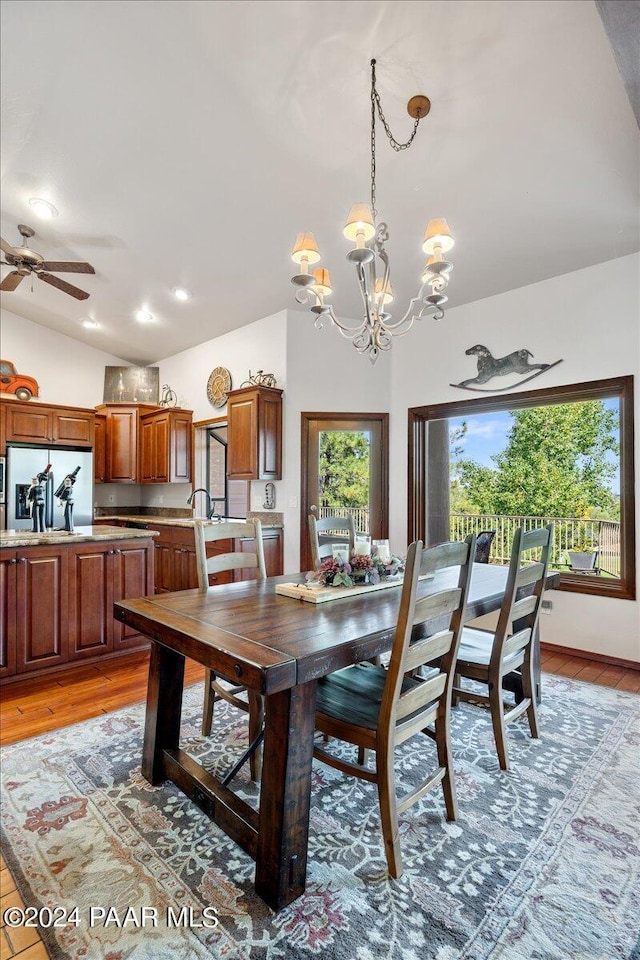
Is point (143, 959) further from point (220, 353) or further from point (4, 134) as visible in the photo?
point (220, 353)

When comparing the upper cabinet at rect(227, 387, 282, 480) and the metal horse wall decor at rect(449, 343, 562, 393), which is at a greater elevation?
the metal horse wall decor at rect(449, 343, 562, 393)

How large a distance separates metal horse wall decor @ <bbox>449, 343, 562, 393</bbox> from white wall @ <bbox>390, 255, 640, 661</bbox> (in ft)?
0.16

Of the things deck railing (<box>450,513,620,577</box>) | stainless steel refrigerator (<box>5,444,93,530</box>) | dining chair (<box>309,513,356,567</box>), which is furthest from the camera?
stainless steel refrigerator (<box>5,444,93,530</box>)

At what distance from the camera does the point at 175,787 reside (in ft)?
6.52

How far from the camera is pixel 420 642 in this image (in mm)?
1571

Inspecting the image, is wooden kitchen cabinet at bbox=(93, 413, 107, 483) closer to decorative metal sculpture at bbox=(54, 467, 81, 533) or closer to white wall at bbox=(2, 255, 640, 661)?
white wall at bbox=(2, 255, 640, 661)

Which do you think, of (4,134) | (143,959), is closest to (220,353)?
(4,134)

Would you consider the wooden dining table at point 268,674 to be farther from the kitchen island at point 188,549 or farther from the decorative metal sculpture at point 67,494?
the kitchen island at point 188,549

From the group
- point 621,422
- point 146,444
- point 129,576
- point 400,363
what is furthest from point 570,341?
point 146,444

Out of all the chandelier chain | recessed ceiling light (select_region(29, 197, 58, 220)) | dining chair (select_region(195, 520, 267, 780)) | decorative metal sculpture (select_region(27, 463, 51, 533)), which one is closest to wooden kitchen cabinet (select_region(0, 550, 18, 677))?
decorative metal sculpture (select_region(27, 463, 51, 533))

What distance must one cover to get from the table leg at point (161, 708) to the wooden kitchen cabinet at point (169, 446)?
13.2ft

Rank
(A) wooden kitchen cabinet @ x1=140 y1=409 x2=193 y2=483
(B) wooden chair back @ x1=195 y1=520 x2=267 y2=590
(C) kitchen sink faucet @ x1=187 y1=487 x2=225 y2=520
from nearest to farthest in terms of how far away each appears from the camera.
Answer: (B) wooden chair back @ x1=195 y1=520 x2=267 y2=590
(C) kitchen sink faucet @ x1=187 y1=487 x2=225 y2=520
(A) wooden kitchen cabinet @ x1=140 y1=409 x2=193 y2=483

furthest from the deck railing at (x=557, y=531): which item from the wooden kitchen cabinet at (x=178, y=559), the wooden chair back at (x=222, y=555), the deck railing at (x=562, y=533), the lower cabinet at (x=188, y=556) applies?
the wooden chair back at (x=222, y=555)

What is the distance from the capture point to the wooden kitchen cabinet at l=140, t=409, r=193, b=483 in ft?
18.9
